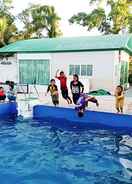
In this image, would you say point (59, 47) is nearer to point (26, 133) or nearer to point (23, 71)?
point (23, 71)

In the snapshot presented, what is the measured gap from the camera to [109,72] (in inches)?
712

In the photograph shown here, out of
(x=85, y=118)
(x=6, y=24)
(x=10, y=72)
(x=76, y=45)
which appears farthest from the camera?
(x=6, y=24)

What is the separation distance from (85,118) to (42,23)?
66.2 ft

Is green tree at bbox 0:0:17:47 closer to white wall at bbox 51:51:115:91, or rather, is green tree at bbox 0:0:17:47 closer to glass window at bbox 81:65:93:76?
white wall at bbox 51:51:115:91

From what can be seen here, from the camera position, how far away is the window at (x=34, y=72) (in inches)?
783

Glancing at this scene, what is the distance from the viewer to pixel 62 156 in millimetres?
8961

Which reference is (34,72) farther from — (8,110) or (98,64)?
(8,110)

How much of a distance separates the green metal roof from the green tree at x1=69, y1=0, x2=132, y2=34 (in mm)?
10597

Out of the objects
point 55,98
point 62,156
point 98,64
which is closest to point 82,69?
point 98,64

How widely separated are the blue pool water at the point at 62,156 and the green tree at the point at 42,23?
2027 centimetres

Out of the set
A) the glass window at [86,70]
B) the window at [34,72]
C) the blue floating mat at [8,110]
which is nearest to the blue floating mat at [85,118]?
the blue floating mat at [8,110]

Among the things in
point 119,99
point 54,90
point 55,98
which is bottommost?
point 55,98

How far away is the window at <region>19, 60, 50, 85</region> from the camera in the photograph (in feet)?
65.3

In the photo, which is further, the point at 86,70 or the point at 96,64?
the point at 86,70
